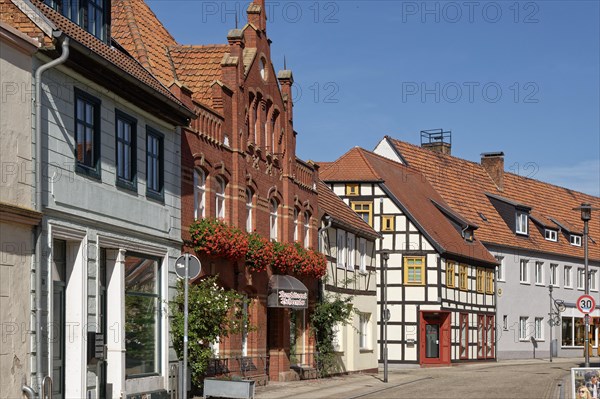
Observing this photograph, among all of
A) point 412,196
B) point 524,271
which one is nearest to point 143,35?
point 412,196

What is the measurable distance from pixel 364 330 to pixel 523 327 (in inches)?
759

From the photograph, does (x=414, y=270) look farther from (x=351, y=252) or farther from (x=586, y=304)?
(x=586, y=304)

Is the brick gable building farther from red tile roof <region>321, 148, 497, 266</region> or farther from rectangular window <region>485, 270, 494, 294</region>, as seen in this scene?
rectangular window <region>485, 270, 494, 294</region>

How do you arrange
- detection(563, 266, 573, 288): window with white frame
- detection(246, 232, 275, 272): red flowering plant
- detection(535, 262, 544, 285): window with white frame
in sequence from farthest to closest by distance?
1. detection(563, 266, 573, 288): window with white frame
2. detection(535, 262, 544, 285): window with white frame
3. detection(246, 232, 275, 272): red flowering plant

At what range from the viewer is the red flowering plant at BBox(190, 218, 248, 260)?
26.5 meters

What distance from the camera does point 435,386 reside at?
33.7 metres

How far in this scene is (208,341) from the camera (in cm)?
2580

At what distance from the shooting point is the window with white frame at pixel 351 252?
42.4 meters

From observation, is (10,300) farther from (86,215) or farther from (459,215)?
(459,215)

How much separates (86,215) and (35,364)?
3.34 meters

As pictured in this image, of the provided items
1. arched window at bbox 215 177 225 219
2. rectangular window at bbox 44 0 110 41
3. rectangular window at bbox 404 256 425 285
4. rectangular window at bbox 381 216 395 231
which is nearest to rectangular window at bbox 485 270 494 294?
rectangular window at bbox 404 256 425 285

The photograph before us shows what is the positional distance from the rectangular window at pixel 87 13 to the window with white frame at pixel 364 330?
75.4 ft

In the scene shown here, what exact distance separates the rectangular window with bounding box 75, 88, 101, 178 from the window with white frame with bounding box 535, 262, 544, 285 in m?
45.6

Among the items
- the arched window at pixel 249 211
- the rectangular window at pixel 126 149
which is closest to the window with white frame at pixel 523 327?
the arched window at pixel 249 211
